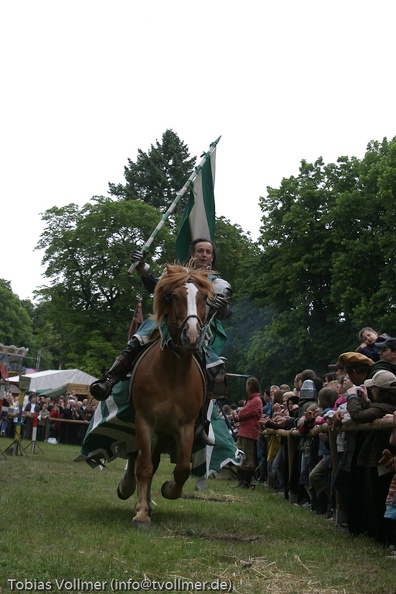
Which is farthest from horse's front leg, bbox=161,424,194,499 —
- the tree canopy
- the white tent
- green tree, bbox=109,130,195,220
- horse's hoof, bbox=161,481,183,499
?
green tree, bbox=109,130,195,220

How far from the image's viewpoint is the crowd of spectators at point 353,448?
23.6 ft

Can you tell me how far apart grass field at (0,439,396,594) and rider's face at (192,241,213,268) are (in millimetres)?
2848

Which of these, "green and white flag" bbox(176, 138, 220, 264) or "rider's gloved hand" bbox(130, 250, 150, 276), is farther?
"green and white flag" bbox(176, 138, 220, 264)

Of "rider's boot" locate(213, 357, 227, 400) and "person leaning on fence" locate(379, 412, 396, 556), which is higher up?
"rider's boot" locate(213, 357, 227, 400)

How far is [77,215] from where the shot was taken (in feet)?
174

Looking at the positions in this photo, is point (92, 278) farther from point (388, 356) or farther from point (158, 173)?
point (388, 356)

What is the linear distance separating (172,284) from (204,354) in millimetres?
982

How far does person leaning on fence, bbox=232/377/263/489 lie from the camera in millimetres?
15578

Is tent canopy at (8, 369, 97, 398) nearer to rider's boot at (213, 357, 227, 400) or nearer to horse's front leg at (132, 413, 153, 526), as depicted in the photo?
rider's boot at (213, 357, 227, 400)

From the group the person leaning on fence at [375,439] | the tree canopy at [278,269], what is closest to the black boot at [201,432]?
the person leaning on fence at [375,439]

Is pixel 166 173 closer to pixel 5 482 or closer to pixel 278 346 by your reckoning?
pixel 278 346


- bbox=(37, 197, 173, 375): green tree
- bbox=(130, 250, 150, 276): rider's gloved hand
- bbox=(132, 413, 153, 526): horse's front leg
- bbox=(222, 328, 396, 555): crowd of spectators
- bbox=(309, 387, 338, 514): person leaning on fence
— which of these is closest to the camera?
bbox=(222, 328, 396, 555): crowd of spectators

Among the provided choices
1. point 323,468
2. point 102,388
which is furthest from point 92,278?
point 102,388

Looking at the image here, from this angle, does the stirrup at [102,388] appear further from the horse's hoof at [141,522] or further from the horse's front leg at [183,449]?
the horse's hoof at [141,522]
